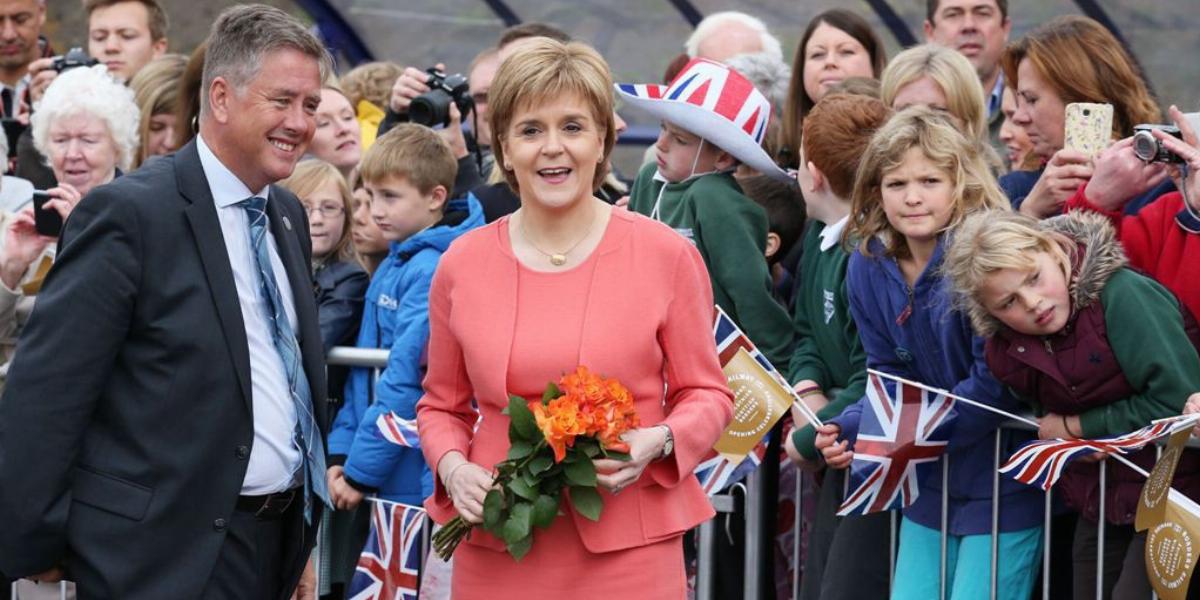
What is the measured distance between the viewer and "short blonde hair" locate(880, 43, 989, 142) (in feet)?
19.3

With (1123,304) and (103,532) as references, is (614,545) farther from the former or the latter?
(1123,304)

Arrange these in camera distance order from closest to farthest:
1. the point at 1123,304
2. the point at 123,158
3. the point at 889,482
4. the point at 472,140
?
the point at 1123,304 → the point at 889,482 → the point at 123,158 → the point at 472,140

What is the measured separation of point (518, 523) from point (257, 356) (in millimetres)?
972

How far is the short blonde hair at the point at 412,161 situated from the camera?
623cm

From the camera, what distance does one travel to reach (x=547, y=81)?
4.00 meters

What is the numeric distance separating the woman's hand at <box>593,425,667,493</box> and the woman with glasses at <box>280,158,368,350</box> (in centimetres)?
253

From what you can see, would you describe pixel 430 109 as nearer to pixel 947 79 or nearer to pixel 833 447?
pixel 947 79

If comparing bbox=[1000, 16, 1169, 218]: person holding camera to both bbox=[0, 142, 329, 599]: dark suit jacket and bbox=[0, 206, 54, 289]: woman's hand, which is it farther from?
bbox=[0, 206, 54, 289]: woman's hand

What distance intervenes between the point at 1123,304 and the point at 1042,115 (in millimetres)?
1038

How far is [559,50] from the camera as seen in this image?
405cm

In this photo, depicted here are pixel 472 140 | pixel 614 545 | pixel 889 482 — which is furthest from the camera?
pixel 472 140

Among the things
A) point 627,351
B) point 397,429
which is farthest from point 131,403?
point 397,429

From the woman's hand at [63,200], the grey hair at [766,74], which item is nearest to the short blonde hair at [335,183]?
the woman's hand at [63,200]

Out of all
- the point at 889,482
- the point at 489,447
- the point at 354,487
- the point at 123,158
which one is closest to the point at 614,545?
the point at 489,447
